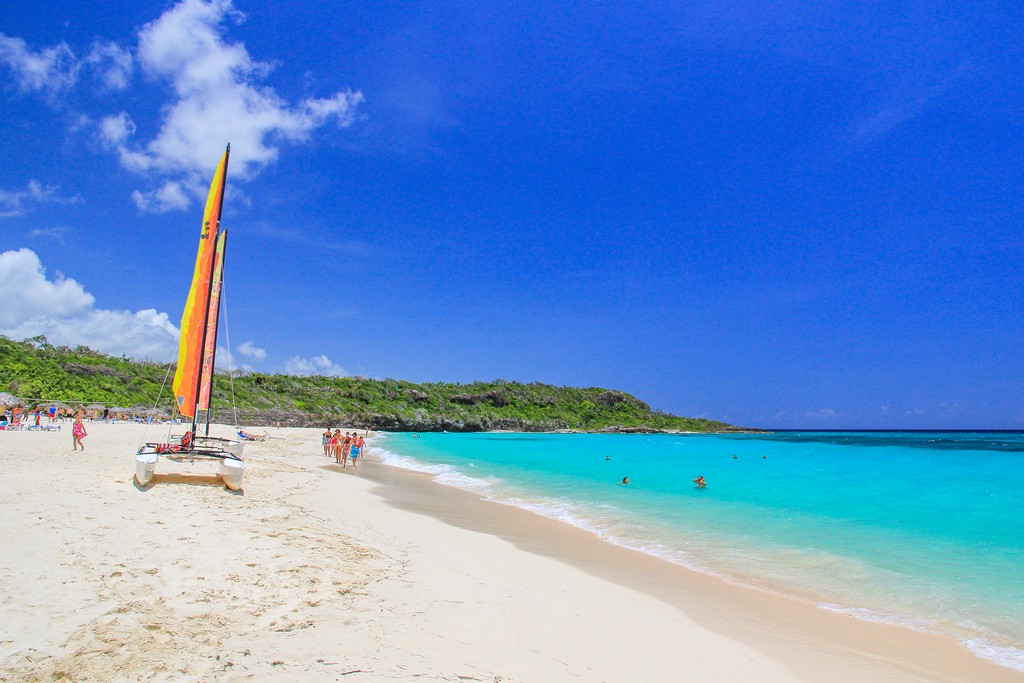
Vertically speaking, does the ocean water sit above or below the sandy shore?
below

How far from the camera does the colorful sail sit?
12.6 m

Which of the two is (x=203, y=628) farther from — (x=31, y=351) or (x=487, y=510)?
(x=31, y=351)

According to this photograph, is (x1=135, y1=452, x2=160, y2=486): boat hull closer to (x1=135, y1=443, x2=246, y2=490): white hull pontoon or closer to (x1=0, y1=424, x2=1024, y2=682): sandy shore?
(x1=135, y1=443, x2=246, y2=490): white hull pontoon

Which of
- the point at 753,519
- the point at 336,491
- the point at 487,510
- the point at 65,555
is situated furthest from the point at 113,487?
the point at 753,519

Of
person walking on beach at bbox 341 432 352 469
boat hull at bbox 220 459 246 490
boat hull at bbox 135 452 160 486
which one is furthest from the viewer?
person walking on beach at bbox 341 432 352 469

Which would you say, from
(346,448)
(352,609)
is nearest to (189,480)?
(352,609)

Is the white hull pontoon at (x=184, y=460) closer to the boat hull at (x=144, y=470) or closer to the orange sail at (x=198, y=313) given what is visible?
the boat hull at (x=144, y=470)

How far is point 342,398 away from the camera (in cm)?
6719

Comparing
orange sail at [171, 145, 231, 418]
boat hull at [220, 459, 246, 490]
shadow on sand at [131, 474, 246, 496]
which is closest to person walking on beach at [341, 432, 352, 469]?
orange sail at [171, 145, 231, 418]

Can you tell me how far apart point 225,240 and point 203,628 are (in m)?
11.1

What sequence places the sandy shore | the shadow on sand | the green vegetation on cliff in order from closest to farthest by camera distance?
the sandy shore → the shadow on sand → the green vegetation on cliff

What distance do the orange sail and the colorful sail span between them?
38 cm

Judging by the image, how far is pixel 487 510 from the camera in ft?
42.3

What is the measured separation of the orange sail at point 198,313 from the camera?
11.9 metres
